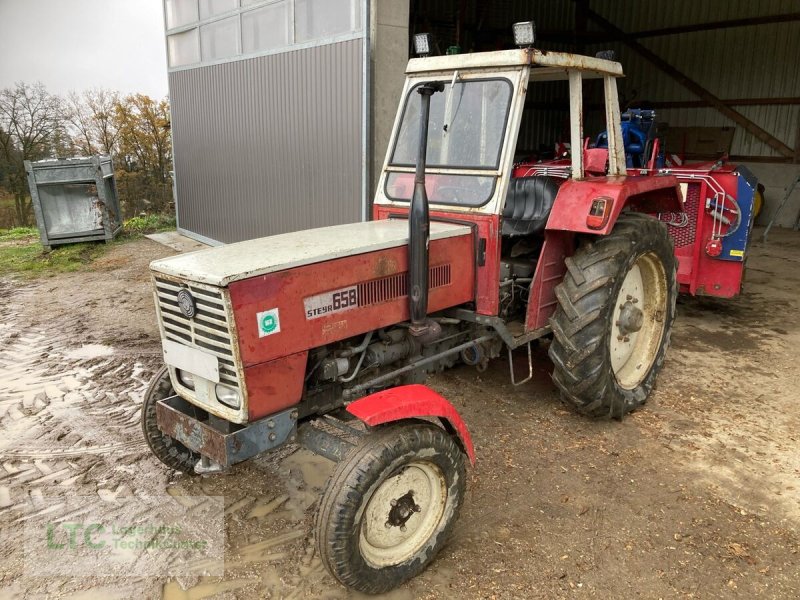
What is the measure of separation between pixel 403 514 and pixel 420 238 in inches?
46.4

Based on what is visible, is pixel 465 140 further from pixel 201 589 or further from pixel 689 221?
pixel 689 221

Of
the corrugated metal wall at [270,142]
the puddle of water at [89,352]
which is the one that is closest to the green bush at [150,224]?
the corrugated metal wall at [270,142]

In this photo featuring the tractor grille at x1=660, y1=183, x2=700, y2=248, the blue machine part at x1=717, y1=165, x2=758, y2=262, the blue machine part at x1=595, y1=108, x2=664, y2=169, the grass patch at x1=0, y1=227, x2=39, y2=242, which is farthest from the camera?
the grass patch at x1=0, y1=227, x2=39, y2=242

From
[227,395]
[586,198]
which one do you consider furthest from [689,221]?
[227,395]

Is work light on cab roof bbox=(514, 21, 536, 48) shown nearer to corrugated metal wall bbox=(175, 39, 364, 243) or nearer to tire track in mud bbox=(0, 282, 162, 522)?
tire track in mud bbox=(0, 282, 162, 522)

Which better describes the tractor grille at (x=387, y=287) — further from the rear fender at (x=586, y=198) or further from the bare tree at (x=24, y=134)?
the bare tree at (x=24, y=134)

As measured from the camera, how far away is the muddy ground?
2.53 meters

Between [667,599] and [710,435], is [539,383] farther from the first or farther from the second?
[667,599]

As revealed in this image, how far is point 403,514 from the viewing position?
2.53 metres

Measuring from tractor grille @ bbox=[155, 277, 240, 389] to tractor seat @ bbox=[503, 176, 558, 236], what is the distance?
6.23 feet

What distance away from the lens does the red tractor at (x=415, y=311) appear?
2420mm

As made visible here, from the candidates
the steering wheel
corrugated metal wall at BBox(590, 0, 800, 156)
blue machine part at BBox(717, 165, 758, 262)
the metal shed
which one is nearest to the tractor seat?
the steering wheel

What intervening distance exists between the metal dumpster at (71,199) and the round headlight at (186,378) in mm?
8174

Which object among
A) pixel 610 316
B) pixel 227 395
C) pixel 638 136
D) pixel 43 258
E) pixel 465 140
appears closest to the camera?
pixel 227 395
